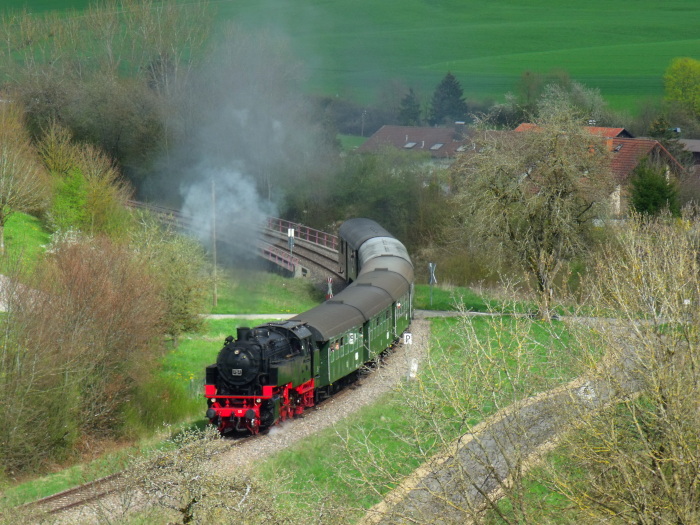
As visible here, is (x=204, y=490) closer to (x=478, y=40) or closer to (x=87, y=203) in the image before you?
(x=87, y=203)

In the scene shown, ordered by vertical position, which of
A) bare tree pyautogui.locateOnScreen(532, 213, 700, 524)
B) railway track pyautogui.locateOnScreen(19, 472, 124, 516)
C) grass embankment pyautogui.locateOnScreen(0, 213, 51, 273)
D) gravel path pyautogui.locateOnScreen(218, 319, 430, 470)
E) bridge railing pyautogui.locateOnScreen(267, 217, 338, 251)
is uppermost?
bare tree pyautogui.locateOnScreen(532, 213, 700, 524)

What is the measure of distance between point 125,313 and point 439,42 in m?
86.5

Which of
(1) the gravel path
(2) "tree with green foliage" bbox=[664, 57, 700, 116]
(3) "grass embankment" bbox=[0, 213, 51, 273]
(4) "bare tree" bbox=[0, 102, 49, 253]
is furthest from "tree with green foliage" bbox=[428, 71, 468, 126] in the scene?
(1) the gravel path

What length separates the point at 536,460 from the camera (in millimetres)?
17484

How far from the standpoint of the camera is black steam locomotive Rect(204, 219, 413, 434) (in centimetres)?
2380

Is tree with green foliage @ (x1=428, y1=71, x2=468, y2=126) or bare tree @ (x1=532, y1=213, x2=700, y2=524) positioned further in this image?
tree with green foliage @ (x1=428, y1=71, x2=468, y2=126)

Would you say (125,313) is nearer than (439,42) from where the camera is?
Yes

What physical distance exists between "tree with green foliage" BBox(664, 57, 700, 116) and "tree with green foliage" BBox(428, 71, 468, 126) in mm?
20574

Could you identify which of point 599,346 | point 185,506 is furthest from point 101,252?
point 599,346

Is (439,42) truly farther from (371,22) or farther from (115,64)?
(115,64)

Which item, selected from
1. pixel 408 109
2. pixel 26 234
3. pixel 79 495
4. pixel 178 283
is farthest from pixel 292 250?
pixel 408 109

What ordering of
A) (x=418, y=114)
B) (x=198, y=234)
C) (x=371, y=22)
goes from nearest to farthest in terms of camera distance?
(x=198, y=234) → (x=418, y=114) → (x=371, y=22)

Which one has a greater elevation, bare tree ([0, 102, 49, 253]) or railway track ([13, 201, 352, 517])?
bare tree ([0, 102, 49, 253])

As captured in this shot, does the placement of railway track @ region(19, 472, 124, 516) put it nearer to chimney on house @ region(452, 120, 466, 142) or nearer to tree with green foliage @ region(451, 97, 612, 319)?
tree with green foliage @ region(451, 97, 612, 319)
